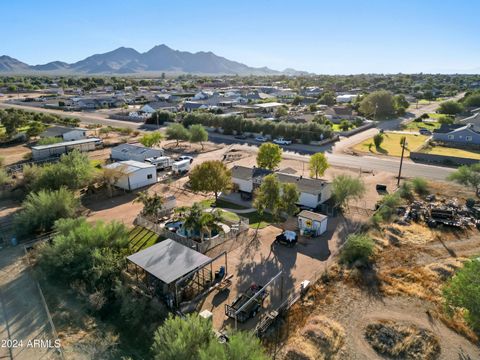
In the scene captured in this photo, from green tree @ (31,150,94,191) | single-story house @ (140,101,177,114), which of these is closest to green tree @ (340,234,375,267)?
green tree @ (31,150,94,191)

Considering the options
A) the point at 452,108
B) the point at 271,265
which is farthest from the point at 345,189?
→ the point at 452,108

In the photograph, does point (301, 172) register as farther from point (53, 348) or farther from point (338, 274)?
point (53, 348)

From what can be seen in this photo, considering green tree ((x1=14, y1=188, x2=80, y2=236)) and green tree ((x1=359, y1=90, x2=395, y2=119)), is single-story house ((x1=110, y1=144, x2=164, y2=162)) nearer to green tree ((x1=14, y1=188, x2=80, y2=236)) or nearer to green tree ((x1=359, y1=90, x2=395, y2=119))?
green tree ((x1=14, y1=188, x2=80, y2=236))

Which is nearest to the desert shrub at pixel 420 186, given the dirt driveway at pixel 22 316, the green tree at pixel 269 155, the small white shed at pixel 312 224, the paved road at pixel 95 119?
the small white shed at pixel 312 224

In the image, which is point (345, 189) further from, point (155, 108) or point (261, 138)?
point (155, 108)

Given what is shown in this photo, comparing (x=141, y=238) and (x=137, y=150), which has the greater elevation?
(x=137, y=150)

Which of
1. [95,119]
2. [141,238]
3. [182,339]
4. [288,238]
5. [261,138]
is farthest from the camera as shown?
[95,119]

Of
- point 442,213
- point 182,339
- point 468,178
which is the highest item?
point 182,339

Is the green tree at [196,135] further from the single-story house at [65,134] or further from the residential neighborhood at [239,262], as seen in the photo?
the single-story house at [65,134]
